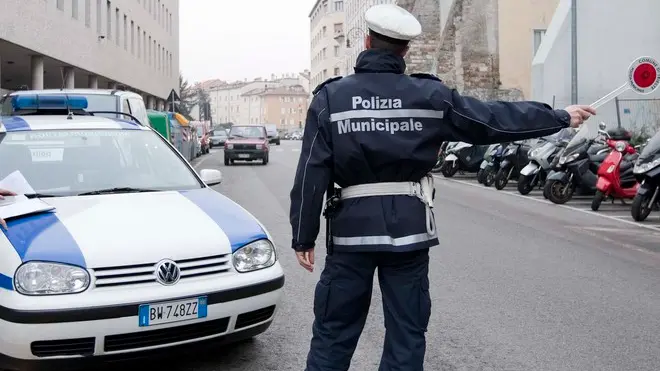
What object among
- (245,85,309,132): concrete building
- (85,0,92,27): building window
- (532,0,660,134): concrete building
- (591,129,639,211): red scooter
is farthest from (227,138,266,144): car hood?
(245,85,309,132): concrete building

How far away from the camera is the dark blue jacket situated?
3227 millimetres

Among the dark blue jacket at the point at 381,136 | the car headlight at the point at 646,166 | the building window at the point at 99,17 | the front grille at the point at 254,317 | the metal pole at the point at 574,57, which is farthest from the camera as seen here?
the building window at the point at 99,17

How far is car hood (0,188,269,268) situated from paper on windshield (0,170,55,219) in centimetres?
5

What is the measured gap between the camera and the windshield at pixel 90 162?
212 inches

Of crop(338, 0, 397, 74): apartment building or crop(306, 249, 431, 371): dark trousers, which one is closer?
crop(306, 249, 431, 371): dark trousers

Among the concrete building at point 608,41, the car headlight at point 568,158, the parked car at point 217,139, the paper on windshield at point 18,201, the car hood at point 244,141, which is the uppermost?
the concrete building at point 608,41

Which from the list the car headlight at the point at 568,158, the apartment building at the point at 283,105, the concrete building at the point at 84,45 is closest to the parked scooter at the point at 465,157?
the car headlight at the point at 568,158

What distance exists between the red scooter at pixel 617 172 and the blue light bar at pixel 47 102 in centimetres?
854

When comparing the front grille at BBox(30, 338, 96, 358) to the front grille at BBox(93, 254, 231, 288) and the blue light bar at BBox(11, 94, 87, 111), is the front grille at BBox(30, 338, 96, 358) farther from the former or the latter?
the blue light bar at BBox(11, 94, 87, 111)

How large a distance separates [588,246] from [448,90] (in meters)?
6.68

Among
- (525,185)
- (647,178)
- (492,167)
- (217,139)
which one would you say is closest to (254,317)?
(647,178)

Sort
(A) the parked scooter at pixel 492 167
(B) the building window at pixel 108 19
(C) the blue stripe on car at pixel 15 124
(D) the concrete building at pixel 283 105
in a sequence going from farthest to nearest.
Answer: (D) the concrete building at pixel 283 105
(B) the building window at pixel 108 19
(A) the parked scooter at pixel 492 167
(C) the blue stripe on car at pixel 15 124

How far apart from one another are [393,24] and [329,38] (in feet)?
370

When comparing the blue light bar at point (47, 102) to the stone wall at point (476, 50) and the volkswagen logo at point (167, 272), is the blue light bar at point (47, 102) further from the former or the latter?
the stone wall at point (476, 50)
